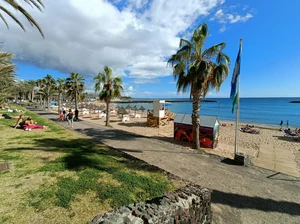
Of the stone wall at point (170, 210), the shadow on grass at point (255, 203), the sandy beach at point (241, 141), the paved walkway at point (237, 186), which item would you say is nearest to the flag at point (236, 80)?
the paved walkway at point (237, 186)

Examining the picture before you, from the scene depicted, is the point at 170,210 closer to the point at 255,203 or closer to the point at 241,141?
the point at 255,203

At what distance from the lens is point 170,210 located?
2377 millimetres

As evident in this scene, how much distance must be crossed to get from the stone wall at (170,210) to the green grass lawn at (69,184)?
2.56 feet

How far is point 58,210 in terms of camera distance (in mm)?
2871

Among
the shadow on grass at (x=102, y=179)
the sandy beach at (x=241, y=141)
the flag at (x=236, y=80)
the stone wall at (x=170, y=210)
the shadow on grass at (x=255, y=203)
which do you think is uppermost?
the flag at (x=236, y=80)

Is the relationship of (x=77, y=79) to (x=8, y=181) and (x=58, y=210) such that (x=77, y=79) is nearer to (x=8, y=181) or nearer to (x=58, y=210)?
(x=8, y=181)

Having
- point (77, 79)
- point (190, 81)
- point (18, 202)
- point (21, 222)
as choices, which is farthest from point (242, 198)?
point (77, 79)

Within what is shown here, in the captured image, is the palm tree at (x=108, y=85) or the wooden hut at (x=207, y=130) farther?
the palm tree at (x=108, y=85)

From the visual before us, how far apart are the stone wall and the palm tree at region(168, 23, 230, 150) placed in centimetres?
664

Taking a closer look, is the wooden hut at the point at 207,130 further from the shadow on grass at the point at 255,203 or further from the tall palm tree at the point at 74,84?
the tall palm tree at the point at 74,84

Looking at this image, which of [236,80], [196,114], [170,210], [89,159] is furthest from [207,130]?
[170,210]

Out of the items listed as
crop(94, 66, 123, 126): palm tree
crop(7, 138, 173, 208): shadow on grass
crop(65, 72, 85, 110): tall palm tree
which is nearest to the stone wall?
crop(7, 138, 173, 208): shadow on grass

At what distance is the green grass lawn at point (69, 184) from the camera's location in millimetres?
2836

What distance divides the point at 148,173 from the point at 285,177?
4.60 m
